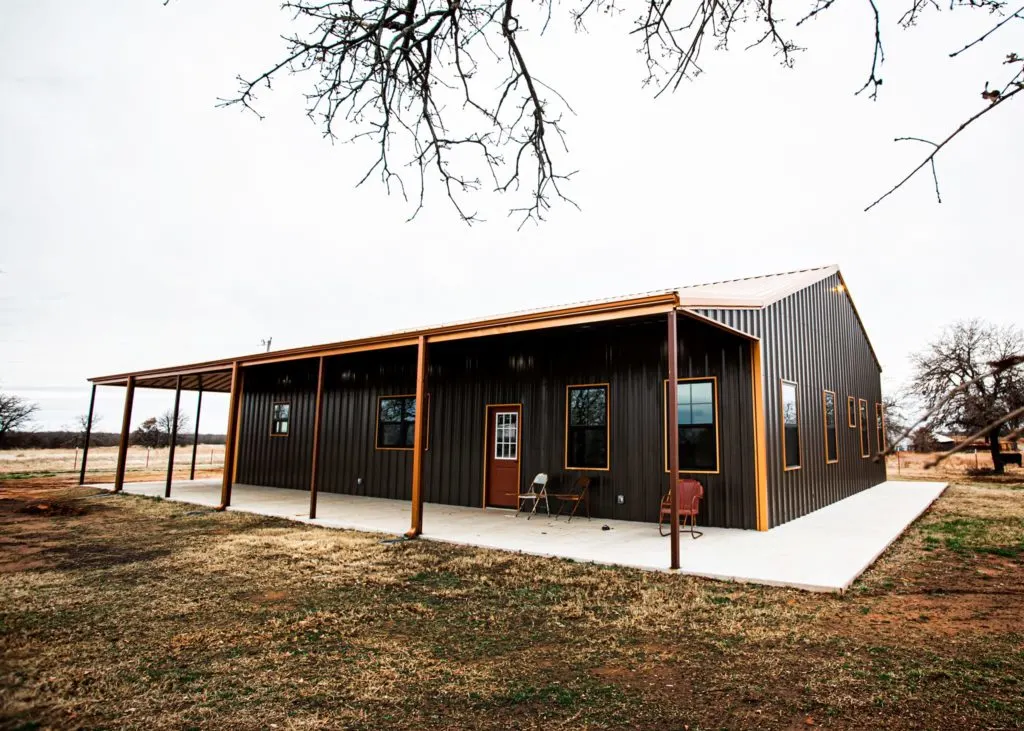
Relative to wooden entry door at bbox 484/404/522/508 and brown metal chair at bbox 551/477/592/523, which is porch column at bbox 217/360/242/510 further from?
brown metal chair at bbox 551/477/592/523

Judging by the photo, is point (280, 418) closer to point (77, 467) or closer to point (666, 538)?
point (666, 538)

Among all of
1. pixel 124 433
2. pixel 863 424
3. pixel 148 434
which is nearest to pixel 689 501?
pixel 863 424

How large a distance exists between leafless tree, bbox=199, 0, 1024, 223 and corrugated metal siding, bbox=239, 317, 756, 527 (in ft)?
14.0

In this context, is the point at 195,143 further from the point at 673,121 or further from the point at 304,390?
the point at 304,390

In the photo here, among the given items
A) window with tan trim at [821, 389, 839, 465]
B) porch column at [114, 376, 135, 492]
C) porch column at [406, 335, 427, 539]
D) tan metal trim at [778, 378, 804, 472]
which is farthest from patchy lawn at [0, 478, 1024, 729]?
porch column at [114, 376, 135, 492]

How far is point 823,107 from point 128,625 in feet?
17.5

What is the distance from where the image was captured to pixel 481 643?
3.74 metres

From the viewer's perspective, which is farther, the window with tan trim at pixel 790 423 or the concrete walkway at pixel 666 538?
the window with tan trim at pixel 790 423

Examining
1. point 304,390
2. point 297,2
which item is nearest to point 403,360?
point 304,390

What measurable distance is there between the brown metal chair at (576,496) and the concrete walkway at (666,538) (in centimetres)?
36

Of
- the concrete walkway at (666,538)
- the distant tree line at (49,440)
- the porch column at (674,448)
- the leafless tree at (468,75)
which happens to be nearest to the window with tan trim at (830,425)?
the concrete walkway at (666,538)

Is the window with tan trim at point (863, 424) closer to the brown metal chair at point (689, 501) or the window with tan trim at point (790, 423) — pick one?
the window with tan trim at point (790, 423)

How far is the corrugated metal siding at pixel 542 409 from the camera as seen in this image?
791 centimetres

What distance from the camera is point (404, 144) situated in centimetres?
345
